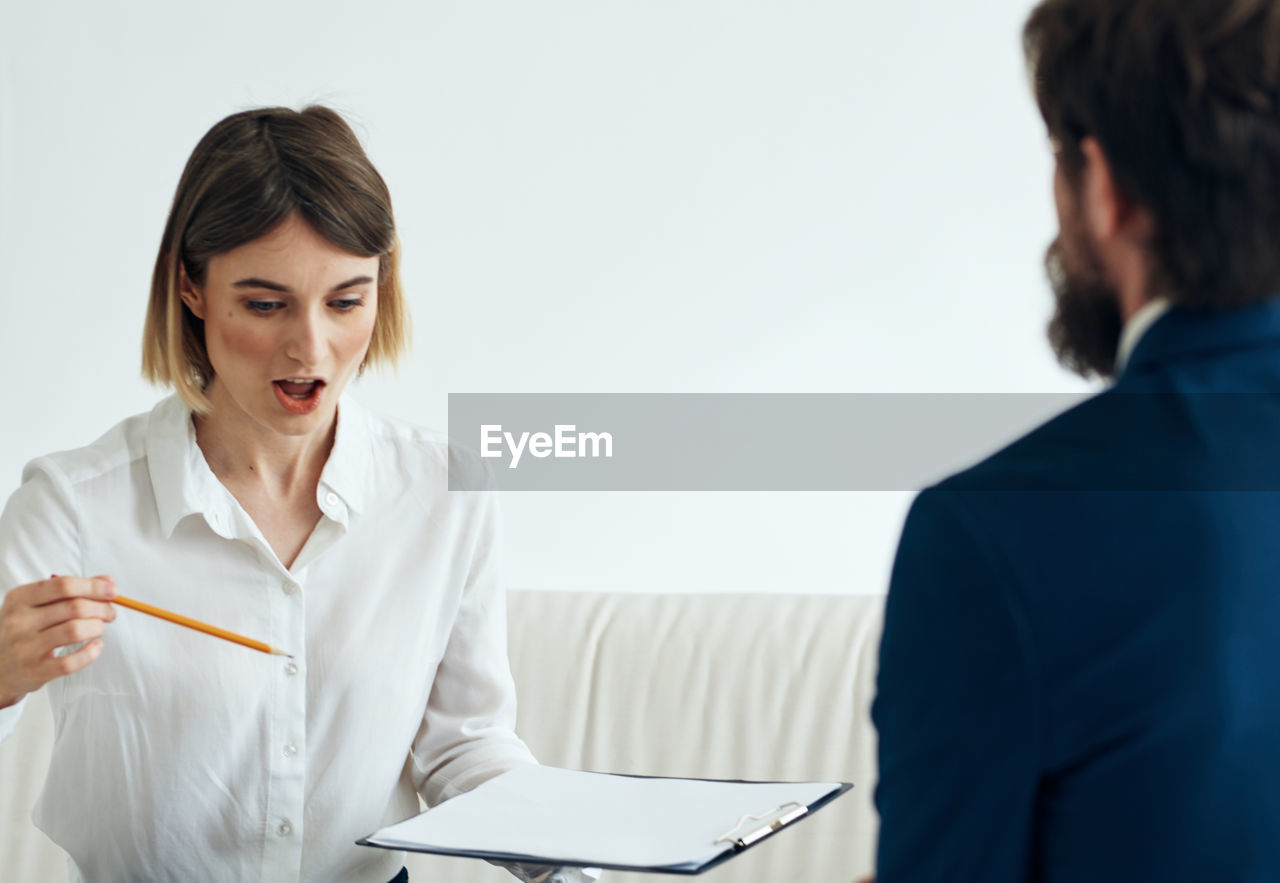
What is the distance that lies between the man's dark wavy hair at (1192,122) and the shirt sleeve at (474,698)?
3.00 ft

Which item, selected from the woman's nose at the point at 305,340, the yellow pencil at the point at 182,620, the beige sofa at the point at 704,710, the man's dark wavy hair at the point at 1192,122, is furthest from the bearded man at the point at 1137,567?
the beige sofa at the point at 704,710

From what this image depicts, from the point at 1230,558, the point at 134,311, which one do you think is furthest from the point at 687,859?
the point at 134,311

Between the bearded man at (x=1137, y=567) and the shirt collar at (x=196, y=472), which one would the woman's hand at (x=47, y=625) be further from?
the bearded man at (x=1137, y=567)

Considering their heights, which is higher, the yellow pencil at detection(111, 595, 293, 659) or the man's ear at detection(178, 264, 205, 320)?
the man's ear at detection(178, 264, 205, 320)

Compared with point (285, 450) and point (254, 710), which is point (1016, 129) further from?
point (254, 710)

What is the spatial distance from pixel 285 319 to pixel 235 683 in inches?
14.5

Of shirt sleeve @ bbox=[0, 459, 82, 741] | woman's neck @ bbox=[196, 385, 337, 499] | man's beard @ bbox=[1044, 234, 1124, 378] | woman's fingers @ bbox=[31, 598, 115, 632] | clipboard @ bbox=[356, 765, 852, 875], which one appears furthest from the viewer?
woman's neck @ bbox=[196, 385, 337, 499]

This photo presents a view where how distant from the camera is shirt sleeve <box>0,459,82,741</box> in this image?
1.26 m

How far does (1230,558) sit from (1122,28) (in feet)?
0.90

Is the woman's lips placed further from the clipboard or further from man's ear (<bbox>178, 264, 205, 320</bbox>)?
the clipboard

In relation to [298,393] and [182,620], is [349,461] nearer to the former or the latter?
[298,393]

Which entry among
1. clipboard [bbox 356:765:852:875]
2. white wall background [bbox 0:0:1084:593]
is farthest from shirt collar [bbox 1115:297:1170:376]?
white wall background [bbox 0:0:1084:593]

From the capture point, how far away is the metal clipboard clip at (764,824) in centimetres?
97

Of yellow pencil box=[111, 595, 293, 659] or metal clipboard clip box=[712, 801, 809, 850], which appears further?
yellow pencil box=[111, 595, 293, 659]
